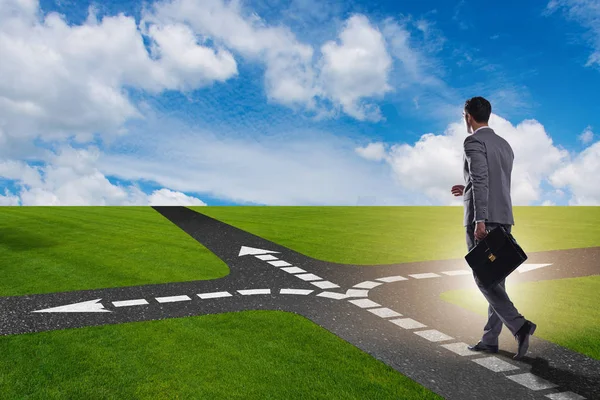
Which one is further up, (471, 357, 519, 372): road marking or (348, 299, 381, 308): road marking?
(348, 299, 381, 308): road marking

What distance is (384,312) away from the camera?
25.3ft

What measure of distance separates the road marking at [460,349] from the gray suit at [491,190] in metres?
0.58

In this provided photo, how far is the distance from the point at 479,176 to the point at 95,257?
1121 cm

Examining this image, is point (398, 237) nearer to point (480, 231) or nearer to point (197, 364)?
point (480, 231)

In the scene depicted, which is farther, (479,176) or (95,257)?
(95,257)

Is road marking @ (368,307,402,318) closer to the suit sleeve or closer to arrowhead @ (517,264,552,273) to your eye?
the suit sleeve

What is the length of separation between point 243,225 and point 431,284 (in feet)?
43.4

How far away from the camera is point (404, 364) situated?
554cm

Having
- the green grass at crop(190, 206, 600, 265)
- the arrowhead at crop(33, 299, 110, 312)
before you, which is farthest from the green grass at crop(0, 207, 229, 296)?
the green grass at crop(190, 206, 600, 265)

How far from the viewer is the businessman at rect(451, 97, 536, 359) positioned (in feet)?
18.5

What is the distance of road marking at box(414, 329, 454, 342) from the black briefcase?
3.93 ft

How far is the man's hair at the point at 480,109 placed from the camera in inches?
234

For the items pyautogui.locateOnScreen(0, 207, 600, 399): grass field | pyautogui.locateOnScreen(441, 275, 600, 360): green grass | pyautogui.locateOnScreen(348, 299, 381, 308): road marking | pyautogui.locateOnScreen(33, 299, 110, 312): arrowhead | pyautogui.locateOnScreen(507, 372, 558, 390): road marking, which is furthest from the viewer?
pyautogui.locateOnScreen(348, 299, 381, 308): road marking

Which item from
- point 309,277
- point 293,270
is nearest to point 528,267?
point 309,277
